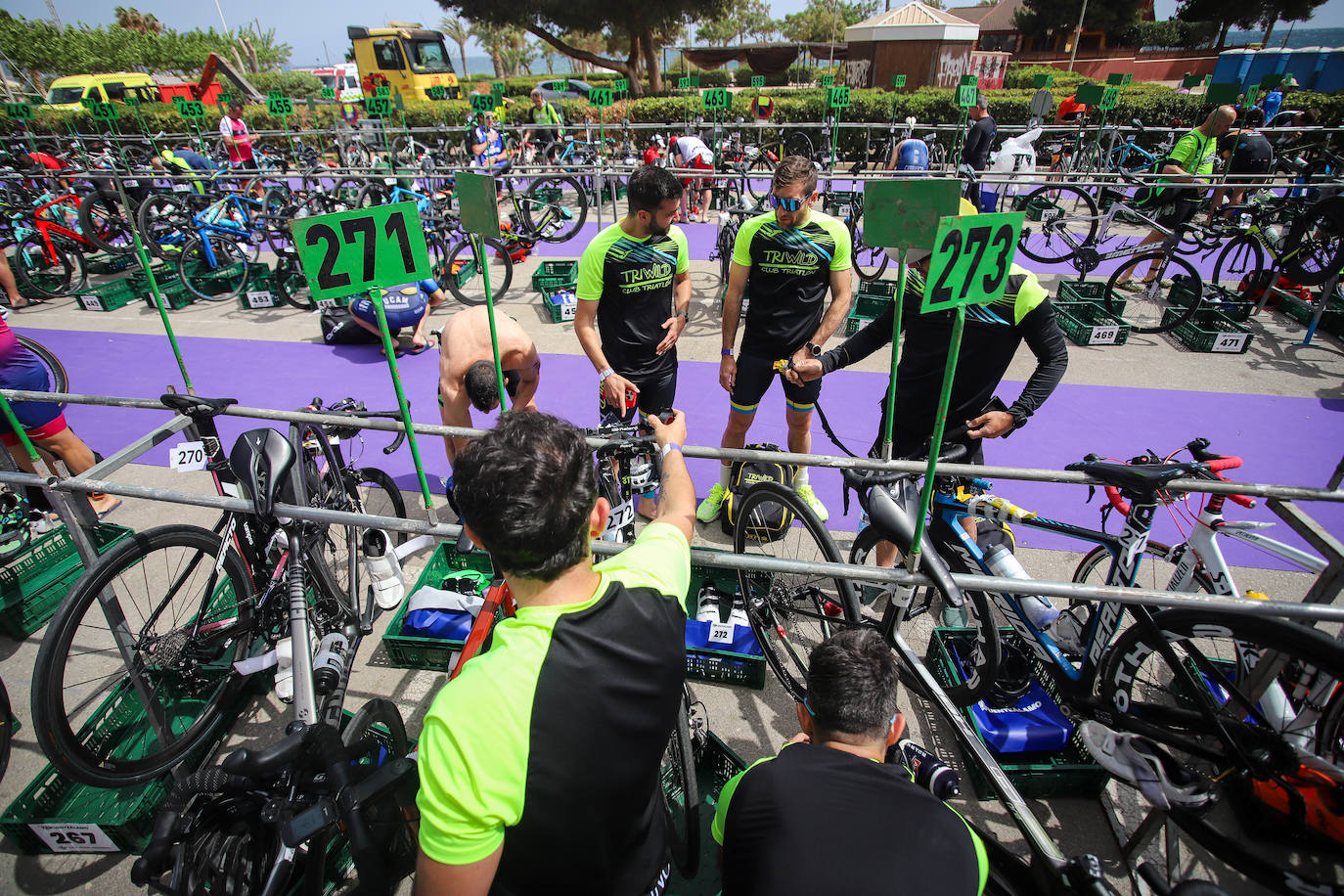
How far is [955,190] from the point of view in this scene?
2.02 m

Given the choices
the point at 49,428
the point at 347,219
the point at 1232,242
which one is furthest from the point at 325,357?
the point at 1232,242

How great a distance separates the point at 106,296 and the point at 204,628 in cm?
868

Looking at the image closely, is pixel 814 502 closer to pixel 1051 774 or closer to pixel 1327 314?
pixel 1051 774

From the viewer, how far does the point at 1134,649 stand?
237 centimetres

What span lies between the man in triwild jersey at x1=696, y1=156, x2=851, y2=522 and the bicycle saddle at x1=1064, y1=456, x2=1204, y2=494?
5.27ft

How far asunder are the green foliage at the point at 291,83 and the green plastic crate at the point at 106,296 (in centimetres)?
3005

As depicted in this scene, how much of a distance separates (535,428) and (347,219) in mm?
1176

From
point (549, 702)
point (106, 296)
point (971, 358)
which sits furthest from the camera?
point (106, 296)

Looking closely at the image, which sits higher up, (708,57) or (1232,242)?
(708,57)

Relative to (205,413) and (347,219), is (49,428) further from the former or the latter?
(347,219)

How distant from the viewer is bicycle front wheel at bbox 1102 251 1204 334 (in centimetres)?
668

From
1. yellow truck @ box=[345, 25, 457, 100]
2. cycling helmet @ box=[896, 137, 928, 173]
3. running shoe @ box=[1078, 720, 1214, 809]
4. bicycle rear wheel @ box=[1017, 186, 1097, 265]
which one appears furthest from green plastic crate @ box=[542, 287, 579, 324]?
yellow truck @ box=[345, 25, 457, 100]

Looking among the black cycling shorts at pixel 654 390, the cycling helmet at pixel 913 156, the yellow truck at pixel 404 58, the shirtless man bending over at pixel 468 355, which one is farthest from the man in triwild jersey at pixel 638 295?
the yellow truck at pixel 404 58

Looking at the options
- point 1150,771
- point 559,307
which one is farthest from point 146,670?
point 559,307
